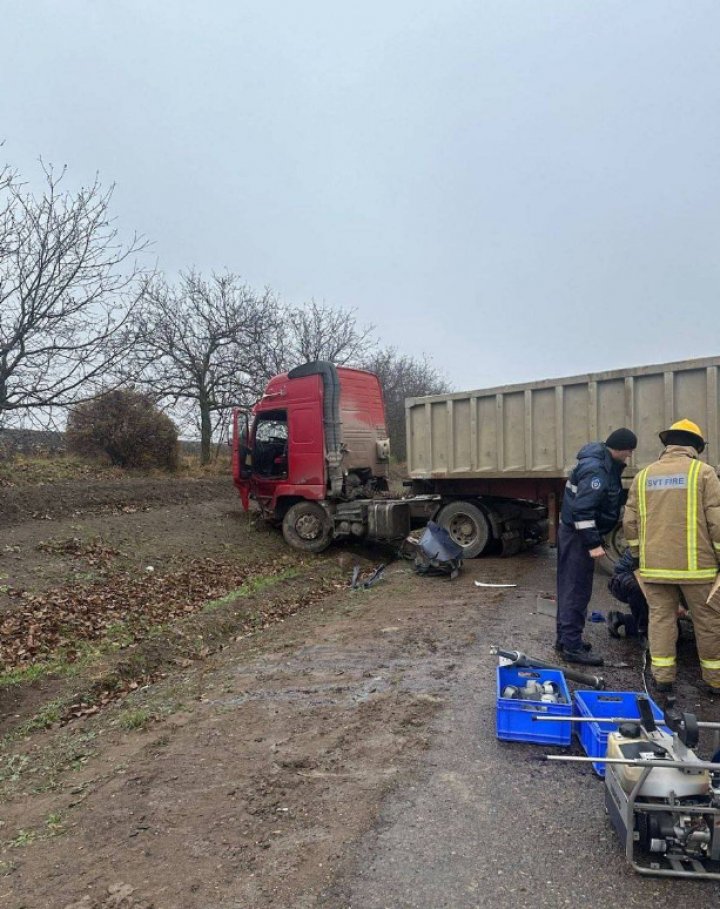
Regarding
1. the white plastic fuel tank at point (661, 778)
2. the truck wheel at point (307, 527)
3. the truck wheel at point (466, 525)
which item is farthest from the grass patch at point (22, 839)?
the truck wheel at point (307, 527)

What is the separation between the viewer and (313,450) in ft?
36.4

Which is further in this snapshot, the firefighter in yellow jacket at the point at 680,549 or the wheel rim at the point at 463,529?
the wheel rim at the point at 463,529

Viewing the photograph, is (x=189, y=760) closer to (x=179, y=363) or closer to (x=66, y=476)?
(x=66, y=476)

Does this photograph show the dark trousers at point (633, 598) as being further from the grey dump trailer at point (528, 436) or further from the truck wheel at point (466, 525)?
the truck wheel at point (466, 525)

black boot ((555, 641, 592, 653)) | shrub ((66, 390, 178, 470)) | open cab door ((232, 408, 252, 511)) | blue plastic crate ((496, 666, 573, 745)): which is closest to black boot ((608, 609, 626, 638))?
black boot ((555, 641, 592, 653))

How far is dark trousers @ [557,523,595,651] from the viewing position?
16.1 ft

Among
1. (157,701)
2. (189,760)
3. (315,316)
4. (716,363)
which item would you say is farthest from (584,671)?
(315,316)

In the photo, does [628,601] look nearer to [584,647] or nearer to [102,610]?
[584,647]

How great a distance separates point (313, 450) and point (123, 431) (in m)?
7.72

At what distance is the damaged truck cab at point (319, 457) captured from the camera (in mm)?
10938

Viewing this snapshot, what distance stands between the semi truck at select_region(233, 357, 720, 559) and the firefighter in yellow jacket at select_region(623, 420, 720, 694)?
13.3ft

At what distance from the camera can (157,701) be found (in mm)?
4848

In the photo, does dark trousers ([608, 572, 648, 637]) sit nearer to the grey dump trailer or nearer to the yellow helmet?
the yellow helmet

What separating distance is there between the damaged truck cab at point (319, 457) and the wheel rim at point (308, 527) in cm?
2
